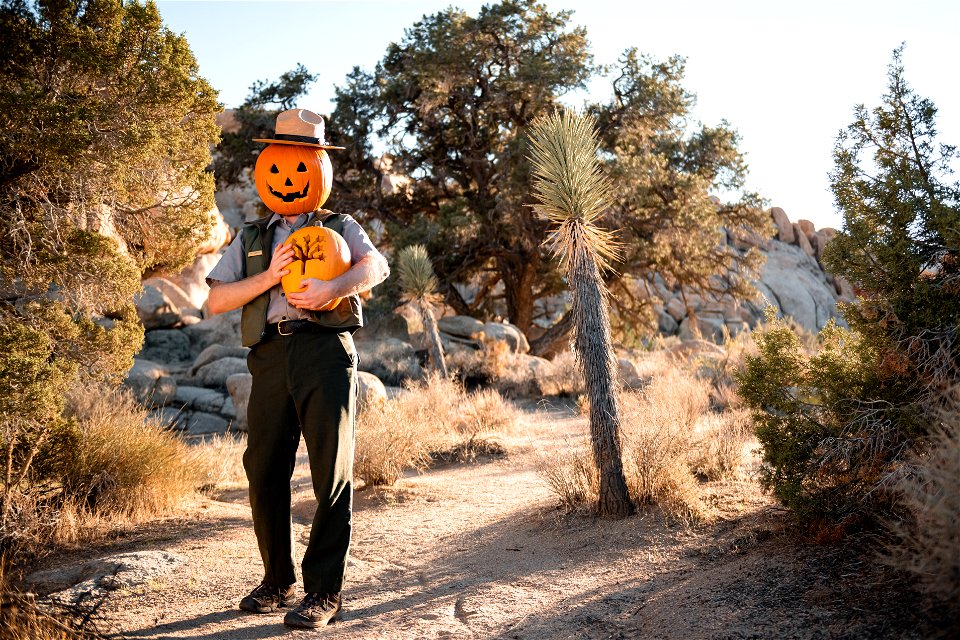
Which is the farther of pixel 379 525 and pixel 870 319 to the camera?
pixel 379 525

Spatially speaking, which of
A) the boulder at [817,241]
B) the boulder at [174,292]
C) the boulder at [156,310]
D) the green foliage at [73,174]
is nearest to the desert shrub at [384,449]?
the green foliage at [73,174]

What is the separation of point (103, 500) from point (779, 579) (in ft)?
16.0

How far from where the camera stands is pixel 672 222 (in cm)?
1798

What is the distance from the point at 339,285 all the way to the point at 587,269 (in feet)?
7.94

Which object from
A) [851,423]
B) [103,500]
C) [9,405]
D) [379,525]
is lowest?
[379,525]

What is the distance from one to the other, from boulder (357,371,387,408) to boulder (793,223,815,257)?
1265 inches

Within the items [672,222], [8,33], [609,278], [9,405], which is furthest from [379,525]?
[609,278]

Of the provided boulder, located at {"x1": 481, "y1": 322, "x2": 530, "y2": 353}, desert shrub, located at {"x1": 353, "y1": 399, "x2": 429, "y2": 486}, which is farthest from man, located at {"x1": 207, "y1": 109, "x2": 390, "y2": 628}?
boulder, located at {"x1": 481, "y1": 322, "x2": 530, "y2": 353}

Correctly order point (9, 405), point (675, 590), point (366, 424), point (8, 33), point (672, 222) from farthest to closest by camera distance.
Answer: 1. point (672, 222)
2. point (366, 424)
3. point (8, 33)
4. point (9, 405)
5. point (675, 590)

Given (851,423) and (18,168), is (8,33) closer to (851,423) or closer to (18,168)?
(18,168)

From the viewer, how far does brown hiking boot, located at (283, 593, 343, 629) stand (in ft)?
12.4

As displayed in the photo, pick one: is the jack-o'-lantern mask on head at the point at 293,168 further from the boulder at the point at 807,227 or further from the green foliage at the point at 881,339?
the boulder at the point at 807,227

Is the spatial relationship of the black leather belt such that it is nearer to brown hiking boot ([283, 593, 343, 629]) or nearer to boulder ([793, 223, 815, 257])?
brown hiking boot ([283, 593, 343, 629])

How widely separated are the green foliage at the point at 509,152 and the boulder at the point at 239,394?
6.16 meters
